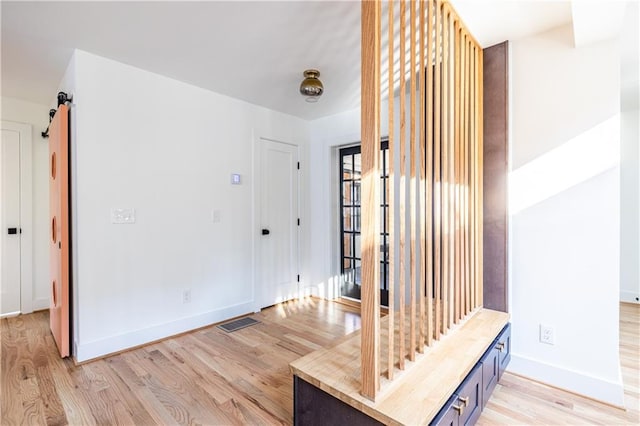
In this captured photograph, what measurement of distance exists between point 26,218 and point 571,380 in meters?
4.99

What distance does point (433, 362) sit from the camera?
1499 millimetres

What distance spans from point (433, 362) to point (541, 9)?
2.02 metres

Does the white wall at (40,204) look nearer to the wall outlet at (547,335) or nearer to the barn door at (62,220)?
the barn door at (62,220)

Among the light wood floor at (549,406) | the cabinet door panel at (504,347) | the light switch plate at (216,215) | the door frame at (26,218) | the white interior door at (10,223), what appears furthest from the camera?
the door frame at (26,218)

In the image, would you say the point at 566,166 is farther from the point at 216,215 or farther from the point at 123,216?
the point at 123,216

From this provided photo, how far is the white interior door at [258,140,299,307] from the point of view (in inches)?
141

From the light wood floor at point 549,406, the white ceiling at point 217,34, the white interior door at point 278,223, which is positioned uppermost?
the white ceiling at point 217,34

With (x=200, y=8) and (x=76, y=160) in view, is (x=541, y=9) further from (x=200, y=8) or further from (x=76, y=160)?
(x=76, y=160)

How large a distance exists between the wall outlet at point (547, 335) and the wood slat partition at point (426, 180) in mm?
387

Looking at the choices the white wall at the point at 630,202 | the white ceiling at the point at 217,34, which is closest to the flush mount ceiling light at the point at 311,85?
the white ceiling at the point at 217,34

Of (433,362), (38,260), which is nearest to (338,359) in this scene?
(433,362)

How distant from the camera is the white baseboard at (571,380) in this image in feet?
5.92

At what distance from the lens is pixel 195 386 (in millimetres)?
2020

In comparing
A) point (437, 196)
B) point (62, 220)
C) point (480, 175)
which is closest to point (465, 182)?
point (480, 175)
